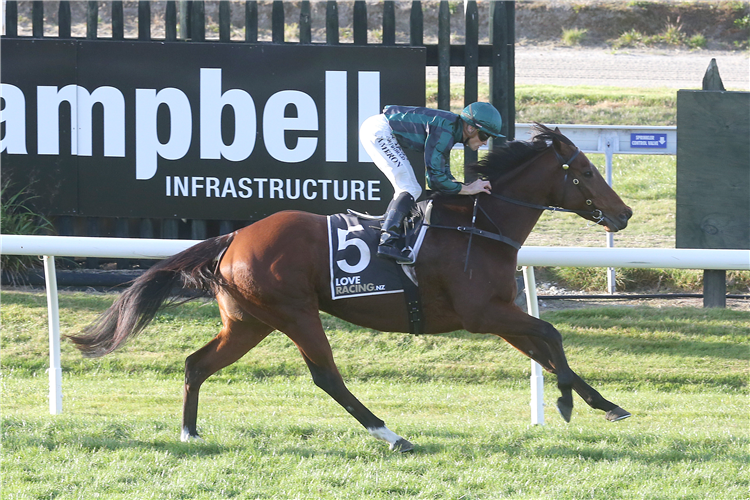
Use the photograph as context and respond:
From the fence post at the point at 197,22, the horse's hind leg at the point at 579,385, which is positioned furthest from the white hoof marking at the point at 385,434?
the fence post at the point at 197,22

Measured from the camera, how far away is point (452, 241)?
4438 mm

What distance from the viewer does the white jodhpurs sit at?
458cm

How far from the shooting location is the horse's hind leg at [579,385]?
4.27m

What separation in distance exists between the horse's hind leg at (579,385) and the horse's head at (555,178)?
77 cm

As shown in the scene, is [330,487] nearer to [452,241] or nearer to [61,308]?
[452,241]

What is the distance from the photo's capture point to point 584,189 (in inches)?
180

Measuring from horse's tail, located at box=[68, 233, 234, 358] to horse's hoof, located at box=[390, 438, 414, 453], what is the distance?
1312mm

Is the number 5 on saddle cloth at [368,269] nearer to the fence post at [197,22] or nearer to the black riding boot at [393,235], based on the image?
the black riding boot at [393,235]

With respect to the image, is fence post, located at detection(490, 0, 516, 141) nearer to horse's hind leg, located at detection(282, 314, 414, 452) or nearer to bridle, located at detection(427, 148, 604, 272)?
bridle, located at detection(427, 148, 604, 272)

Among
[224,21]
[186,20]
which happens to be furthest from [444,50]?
[186,20]

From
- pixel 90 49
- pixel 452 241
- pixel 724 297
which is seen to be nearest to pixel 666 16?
pixel 724 297

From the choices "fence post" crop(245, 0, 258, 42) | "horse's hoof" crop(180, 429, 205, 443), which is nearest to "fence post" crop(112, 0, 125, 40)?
"fence post" crop(245, 0, 258, 42)

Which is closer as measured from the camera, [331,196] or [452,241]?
[452,241]

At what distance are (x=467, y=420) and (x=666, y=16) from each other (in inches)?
865
